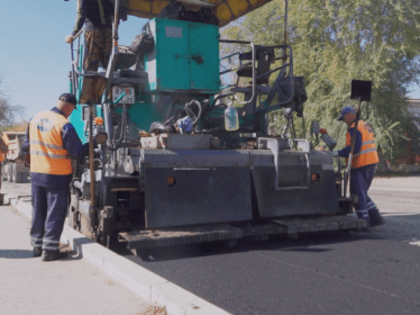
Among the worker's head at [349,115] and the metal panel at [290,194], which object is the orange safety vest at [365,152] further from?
the metal panel at [290,194]

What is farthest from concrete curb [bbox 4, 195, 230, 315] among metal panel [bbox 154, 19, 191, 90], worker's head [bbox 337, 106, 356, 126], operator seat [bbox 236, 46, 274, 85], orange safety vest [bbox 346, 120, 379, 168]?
worker's head [bbox 337, 106, 356, 126]

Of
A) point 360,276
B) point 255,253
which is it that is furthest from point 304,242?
point 360,276

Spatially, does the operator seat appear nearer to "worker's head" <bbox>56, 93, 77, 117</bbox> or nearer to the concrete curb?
"worker's head" <bbox>56, 93, 77, 117</bbox>

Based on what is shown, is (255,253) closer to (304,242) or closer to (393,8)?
(304,242)

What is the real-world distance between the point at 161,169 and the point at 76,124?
2.48 m

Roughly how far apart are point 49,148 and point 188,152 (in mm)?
1434

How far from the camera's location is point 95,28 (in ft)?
18.5

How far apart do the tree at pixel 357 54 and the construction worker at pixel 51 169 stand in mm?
15547

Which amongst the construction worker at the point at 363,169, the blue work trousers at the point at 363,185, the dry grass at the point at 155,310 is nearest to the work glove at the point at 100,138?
the dry grass at the point at 155,310

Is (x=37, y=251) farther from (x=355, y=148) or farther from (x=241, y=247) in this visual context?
(x=355, y=148)

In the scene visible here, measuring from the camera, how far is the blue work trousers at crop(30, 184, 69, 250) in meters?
4.68

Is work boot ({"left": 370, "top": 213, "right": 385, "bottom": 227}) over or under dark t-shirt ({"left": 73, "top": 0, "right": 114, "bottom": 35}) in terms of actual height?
under

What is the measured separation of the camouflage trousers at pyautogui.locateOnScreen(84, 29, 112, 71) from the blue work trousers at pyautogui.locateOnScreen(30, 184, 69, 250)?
1.66 meters

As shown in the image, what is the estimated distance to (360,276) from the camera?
3889 millimetres
